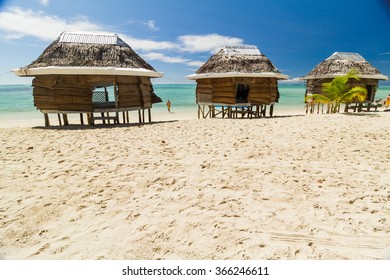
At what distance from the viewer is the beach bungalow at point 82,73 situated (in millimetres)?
9969

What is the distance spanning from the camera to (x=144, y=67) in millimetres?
11727

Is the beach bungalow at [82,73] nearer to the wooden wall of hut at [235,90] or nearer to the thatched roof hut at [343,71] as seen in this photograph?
the wooden wall of hut at [235,90]

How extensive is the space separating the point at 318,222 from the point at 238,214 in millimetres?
1050

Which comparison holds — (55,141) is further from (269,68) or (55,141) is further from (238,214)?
(269,68)

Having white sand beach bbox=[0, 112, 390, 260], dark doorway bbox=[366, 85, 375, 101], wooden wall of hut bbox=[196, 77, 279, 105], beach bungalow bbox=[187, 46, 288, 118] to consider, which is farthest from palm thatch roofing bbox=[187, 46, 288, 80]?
dark doorway bbox=[366, 85, 375, 101]

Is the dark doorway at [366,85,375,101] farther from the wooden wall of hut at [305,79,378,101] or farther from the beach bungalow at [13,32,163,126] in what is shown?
the beach bungalow at [13,32,163,126]

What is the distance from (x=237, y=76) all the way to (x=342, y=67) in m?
9.57

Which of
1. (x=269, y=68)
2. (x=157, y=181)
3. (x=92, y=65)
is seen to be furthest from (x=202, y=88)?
(x=157, y=181)

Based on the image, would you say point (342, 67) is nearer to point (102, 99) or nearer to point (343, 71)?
point (343, 71)

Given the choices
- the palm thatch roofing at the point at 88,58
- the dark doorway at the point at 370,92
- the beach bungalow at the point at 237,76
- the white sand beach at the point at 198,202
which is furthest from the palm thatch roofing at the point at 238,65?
the dark doorway at the point at 370,92

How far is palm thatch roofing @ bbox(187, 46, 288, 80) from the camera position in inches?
493

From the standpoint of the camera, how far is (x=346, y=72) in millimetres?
15742

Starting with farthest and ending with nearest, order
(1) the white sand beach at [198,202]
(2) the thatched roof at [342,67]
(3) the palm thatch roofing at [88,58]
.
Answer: (2) the thatched roof at [342,67]
(3) the palm thatch roofing at [88,58]
(1) the white sand beach at [198,202]

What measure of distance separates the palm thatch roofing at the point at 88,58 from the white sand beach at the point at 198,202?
16.7 ft
